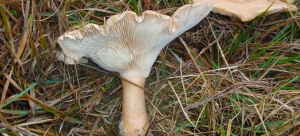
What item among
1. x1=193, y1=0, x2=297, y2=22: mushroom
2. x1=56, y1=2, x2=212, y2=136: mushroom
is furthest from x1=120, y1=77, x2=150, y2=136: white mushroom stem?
x1=193, y1=0, x2=297, y2=22: mushroom

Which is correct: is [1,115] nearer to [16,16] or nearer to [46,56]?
[46,56]

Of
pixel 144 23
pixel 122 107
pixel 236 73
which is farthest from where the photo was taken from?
pixel 236 73

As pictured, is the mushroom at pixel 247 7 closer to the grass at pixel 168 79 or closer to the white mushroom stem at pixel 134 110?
the grass at pixel 168 79

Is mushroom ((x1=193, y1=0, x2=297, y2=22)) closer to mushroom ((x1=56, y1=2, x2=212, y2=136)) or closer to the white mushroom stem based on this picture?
mushroom ((x1=56, y1=2, x2=212, y2=136))

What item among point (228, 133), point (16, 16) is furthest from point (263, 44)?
point (16, 16)

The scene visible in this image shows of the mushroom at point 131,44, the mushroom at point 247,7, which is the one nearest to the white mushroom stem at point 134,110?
the mushroom at point 131,44

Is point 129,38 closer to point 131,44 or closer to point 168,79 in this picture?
point 131,44

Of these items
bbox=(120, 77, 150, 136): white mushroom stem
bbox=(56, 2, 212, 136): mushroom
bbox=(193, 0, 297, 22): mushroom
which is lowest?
bbox=(120, 77, 150, 136): white mushroom stem
